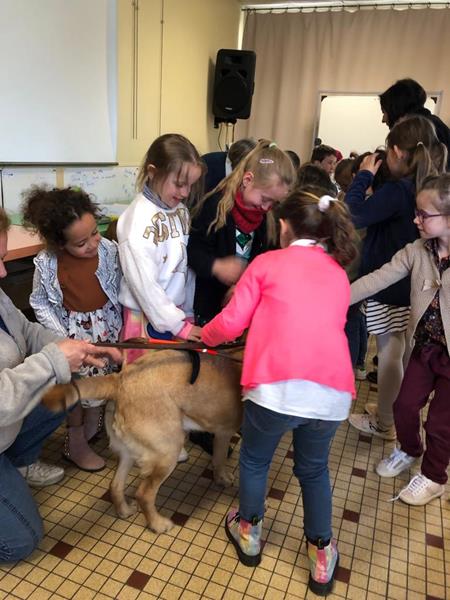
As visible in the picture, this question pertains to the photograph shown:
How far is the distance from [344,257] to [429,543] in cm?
109

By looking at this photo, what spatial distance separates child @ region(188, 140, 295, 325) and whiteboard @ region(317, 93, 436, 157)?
4.08 meters

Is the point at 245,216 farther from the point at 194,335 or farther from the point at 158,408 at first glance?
the point at 158,408

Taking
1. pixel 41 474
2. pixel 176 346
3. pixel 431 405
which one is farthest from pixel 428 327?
pixel 41 474

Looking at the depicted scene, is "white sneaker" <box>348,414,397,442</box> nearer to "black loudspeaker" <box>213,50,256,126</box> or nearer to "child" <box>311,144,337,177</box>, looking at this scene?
A: "child" <box>311,144,337,177</box>

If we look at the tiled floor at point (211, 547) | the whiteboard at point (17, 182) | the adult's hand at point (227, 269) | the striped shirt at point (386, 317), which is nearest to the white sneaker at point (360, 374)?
the striped shirt at point (386, 317)

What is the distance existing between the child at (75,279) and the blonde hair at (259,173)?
1.47 feet

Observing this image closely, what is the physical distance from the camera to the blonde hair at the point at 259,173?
169 centimetres

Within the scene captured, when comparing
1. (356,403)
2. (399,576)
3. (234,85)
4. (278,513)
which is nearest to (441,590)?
(399,576)

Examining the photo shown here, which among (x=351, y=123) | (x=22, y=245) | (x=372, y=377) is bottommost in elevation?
(x=372, y=377)

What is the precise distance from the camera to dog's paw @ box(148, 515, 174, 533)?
5.14 feet

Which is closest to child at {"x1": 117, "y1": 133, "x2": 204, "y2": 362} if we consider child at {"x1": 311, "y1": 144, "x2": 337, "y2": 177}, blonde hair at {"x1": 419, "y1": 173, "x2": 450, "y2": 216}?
blonde hair at {"x1": 419, "y1": 173, "x2": 450, "y2": 216}

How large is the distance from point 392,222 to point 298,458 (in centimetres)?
114

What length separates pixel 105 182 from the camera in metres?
3.54

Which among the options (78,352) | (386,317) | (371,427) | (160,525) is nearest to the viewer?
(78,352)
